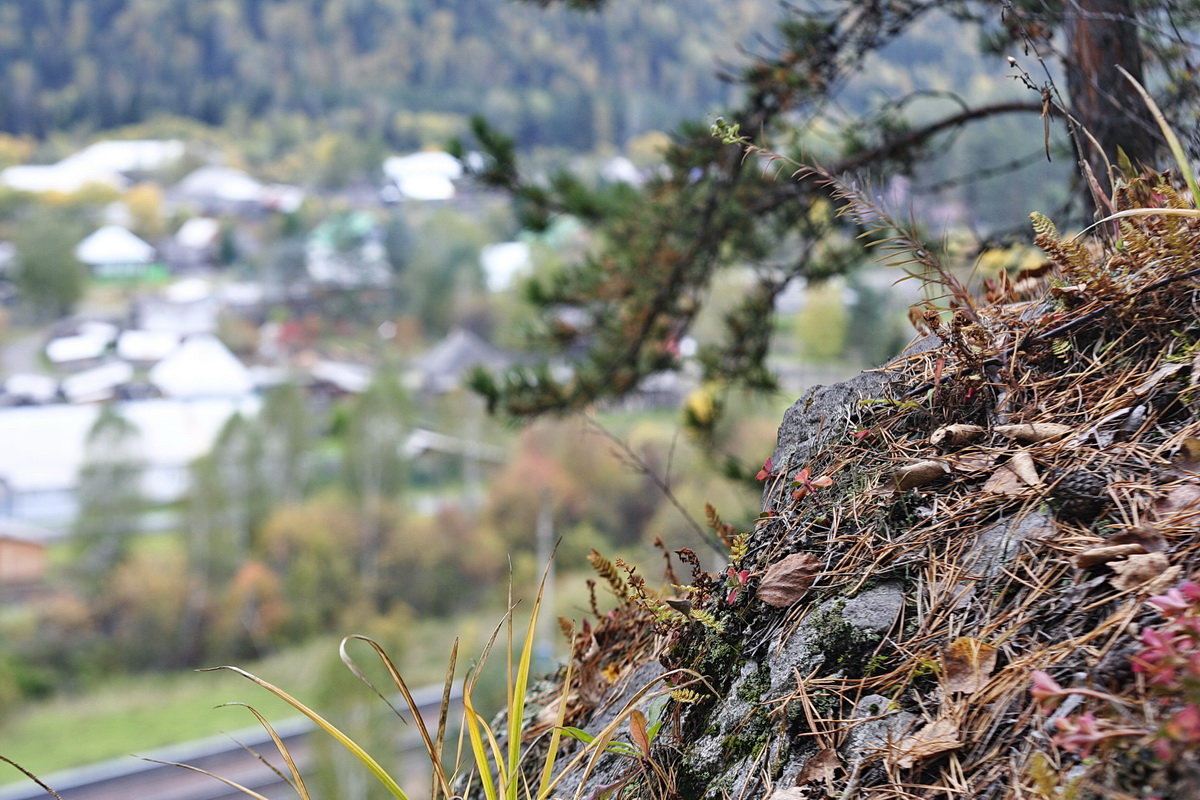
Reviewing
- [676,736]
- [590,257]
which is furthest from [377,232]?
[676,736]

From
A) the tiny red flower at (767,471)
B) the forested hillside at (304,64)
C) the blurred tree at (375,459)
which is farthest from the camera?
the forested hillside at (304,64)

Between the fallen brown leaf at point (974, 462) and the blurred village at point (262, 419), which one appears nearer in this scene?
the fallen brown leaf at point (974, 462)

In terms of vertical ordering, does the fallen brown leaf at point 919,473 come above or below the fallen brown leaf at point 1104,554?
below

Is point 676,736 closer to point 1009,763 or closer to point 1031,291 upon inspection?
point 1009,763

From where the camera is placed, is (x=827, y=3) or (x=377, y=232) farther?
(x=377, y=232)

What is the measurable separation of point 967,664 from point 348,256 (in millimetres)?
41761

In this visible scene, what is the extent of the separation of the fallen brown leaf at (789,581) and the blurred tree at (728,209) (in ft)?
7.33

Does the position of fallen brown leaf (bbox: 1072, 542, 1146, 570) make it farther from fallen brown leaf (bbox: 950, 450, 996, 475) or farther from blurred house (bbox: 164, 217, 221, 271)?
blurred house (bbox: 164, 217, 221, 271)

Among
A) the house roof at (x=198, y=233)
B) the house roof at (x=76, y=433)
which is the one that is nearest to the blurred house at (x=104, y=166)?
the house roof at (x=198, y=233)

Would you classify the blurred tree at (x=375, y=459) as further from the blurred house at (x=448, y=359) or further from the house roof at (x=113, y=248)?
the house roof at (x=113, y=248)

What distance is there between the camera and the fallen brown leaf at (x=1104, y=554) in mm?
825

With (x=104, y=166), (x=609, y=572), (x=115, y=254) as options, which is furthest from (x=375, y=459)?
(x=104, y=166)

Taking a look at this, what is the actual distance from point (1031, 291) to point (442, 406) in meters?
31.4

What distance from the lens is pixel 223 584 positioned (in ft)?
77.3
